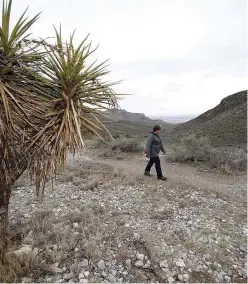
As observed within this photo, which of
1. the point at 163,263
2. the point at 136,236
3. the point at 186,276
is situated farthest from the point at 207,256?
the point at 136,236

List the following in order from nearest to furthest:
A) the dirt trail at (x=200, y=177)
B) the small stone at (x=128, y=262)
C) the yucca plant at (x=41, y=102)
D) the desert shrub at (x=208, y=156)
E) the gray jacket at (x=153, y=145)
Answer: the yucca plant at (x=41, y=102), the small stone at (x=128, y=262), the dirt trail at (x=200, y=177), the gray jacket at (x=153, y=145), the desert shrub at (x=208, y=156)

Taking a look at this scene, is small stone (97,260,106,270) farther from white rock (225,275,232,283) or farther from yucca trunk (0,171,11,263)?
white rock (225,275,232,283)

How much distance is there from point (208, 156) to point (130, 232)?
7.61 m

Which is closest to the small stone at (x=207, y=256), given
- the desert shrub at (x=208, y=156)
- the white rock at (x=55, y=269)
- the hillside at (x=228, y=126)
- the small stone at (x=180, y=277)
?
the small stone at (x=180, y=277)

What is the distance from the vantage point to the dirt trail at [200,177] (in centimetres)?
885

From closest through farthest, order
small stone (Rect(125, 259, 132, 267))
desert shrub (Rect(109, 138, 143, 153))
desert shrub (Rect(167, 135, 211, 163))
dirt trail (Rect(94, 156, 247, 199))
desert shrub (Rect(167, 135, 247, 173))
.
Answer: small stone (Rect(125, 259, 132, 267)) → dirt trail (Rect(94, 156, 247, 199)) → desert shrub (Rect(167, 135, 247, 173)) → desert shrub (Rect(167, 135, 211, 163)) → desert shrub (Rect(109, 138, 143, 153))

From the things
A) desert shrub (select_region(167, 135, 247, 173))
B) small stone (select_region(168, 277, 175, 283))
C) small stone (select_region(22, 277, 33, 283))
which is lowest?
small stone (select_region(168, 277, 175, 283))

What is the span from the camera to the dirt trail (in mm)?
8852

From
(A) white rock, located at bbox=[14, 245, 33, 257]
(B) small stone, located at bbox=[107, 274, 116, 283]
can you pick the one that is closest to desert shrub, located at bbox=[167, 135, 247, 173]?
(B) small stone, located at bbox=[107, 274, 116, 283]

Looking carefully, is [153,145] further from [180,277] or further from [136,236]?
[180,277]

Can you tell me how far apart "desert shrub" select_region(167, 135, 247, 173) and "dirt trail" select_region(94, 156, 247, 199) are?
0.57 metres

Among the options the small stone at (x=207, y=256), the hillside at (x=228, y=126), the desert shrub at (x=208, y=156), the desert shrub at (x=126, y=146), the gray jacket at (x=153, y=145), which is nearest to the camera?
the small stone at (x=207, y=256)

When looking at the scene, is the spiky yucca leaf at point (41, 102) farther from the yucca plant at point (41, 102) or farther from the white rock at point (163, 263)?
the white rock at point (163, 263)

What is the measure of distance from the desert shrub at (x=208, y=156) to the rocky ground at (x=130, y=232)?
229 centimetres
